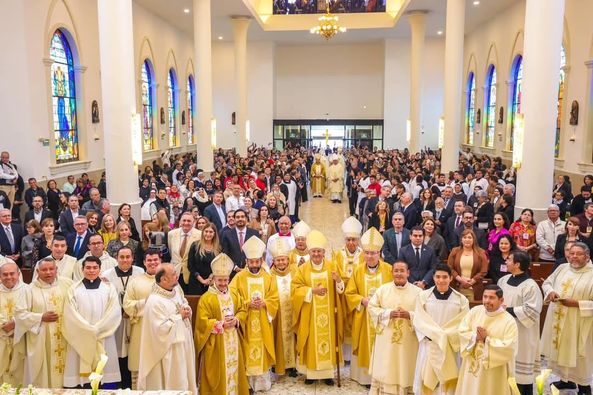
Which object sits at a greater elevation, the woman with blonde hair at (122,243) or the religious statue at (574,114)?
the religious statue at (574,114)

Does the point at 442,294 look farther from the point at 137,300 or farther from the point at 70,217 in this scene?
the point at 70,217

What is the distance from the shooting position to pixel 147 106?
22578mm

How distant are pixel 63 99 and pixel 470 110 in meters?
19.9

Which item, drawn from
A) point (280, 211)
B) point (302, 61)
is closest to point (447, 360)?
point (280, 211)

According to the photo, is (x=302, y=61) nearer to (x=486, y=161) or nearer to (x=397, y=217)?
(x=486, y=161)

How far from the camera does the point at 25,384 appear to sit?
18.6 feet

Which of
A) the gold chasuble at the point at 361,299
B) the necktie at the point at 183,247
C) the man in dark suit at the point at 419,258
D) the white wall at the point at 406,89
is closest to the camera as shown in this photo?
the gold chasuble at the point at 361,299

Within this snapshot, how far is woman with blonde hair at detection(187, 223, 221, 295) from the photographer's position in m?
7.02

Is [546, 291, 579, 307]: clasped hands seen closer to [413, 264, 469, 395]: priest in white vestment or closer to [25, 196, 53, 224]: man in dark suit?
[413, 264, 469, 395]: priest in white vestment

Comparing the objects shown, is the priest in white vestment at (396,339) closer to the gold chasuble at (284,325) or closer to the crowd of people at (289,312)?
the crowd of people at (289,312)

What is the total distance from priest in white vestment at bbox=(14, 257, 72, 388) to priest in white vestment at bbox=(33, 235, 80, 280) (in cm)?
63

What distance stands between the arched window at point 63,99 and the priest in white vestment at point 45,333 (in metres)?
10.8

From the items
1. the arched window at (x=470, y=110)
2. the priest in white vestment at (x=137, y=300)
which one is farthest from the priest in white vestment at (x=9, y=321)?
the arched window at (x=470, y=110)

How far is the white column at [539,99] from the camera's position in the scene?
9.77 m
